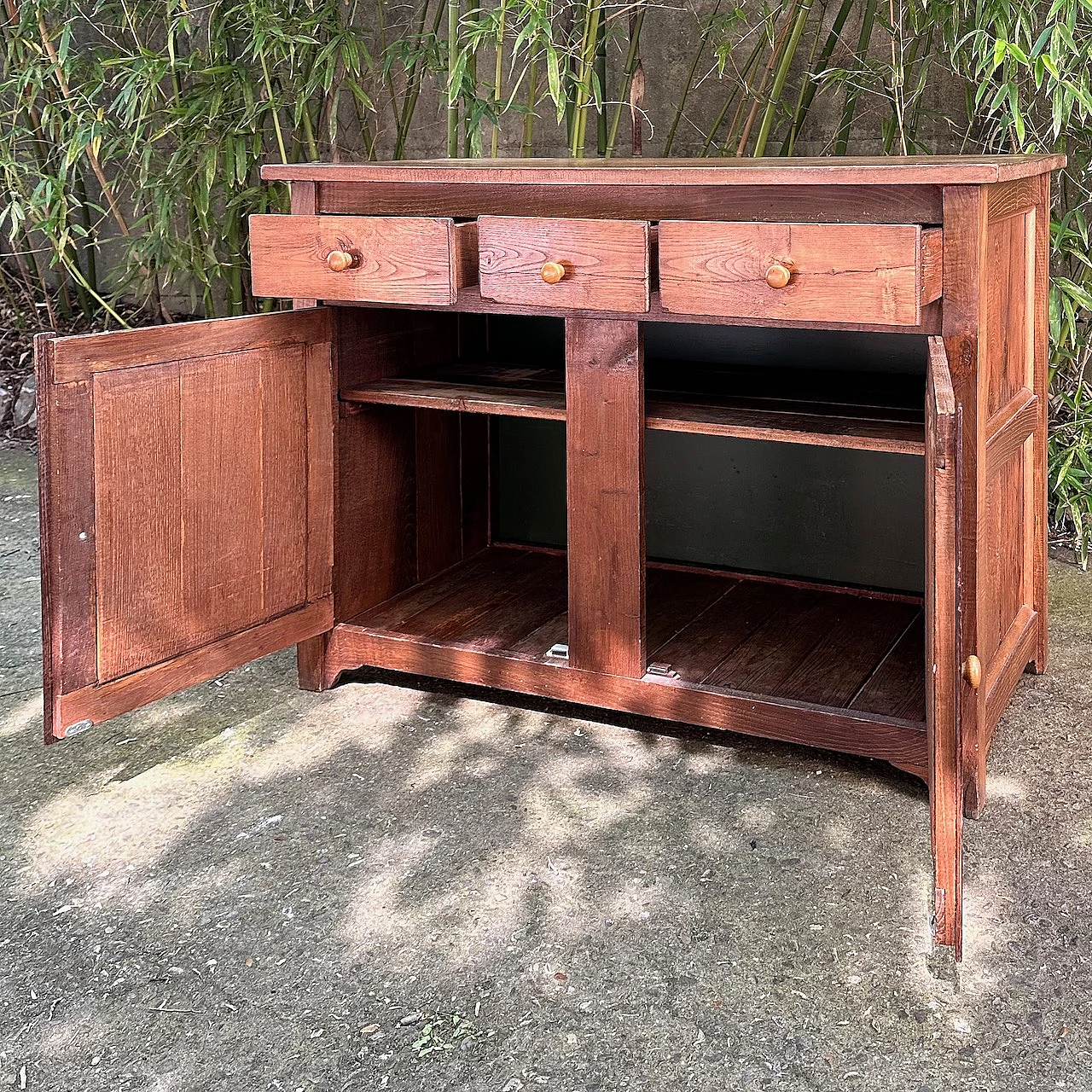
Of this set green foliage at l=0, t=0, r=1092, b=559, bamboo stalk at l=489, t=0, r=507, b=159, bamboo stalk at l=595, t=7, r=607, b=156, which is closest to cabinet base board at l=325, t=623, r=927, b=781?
green foliage at l=0, t=0, r=1092, b=559

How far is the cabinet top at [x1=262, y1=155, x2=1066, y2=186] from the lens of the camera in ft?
5.42

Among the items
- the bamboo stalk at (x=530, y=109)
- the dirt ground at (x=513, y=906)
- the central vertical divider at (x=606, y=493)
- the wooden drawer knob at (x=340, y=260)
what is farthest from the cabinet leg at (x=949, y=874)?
the bamboo stalk at (x=530, y=109)

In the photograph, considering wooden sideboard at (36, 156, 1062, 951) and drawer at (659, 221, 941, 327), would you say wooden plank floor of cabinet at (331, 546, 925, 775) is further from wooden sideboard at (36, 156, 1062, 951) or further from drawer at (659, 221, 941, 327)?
drawer at (659, 221, 941, 327)

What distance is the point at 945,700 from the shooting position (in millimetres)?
1348

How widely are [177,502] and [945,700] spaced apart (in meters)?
1.10

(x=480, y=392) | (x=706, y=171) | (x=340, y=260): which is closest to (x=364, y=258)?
(x=340, y=260)

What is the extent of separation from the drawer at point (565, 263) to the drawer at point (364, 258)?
0.05 metres

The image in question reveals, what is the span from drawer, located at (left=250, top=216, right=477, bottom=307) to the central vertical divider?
0.19 m

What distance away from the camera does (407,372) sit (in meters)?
2.36

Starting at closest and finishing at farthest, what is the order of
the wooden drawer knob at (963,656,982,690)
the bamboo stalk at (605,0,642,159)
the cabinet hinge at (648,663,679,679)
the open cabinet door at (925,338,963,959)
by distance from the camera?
the open cabinet door at (925,338,963,959)
the wooden drawer knob at (963,656,982,690)
the cabinet hinge at (648,663,679,679)
the bamboo stalk at (605,0,642,159)

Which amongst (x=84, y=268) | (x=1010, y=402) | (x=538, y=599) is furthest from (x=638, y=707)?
(x=84, y=268)

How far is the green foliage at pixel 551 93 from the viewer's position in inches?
102

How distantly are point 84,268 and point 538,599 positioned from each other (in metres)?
2.64

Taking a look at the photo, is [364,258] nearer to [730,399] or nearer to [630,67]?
[730,399]
